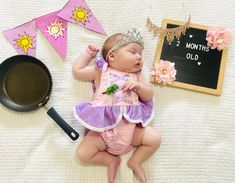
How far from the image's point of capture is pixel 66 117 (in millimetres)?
1217

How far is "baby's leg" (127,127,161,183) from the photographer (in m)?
1.15

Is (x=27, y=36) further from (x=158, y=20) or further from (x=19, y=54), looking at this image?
(x=158, y=20)

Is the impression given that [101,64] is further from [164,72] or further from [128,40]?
[164,72]

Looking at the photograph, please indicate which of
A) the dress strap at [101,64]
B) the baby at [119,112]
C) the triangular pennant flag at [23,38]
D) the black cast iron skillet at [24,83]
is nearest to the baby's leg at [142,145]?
the baby at [119,112]

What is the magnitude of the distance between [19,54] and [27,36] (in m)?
0.07

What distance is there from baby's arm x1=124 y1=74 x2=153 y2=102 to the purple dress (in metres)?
0.02

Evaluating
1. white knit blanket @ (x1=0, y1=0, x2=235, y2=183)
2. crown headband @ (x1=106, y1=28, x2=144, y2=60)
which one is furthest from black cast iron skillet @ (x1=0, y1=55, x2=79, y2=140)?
crown headband @ (x1=106, y1=28, x2=144, y2=60)

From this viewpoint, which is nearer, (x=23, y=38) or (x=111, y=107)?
(x=111, y=107)

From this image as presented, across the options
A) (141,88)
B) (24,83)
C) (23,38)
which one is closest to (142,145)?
(141,88)

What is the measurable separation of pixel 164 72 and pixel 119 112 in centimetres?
24

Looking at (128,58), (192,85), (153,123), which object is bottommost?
(153,123)

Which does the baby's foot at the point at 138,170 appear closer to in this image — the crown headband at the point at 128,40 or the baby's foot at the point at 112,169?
the baby's foot at the point at 112,169

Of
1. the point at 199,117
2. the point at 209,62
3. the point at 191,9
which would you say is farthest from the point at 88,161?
the point at 191,9

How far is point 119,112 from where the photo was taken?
1.12 metres
